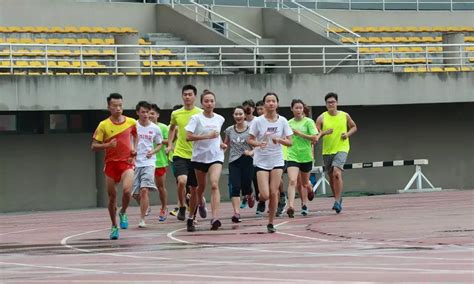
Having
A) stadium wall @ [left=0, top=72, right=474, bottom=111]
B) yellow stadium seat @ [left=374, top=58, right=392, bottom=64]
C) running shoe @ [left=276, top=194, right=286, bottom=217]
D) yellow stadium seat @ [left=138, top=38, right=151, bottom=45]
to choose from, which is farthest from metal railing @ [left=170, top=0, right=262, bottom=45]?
running shoe @ [left=276, top=194, right=286, bottom=217]

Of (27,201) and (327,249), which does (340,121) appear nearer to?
(327,249)

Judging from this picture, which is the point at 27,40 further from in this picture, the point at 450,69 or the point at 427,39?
the point at 427,39

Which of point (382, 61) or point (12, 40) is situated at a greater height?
point (12, 40)

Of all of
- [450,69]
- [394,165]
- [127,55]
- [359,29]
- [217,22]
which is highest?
[217,22]

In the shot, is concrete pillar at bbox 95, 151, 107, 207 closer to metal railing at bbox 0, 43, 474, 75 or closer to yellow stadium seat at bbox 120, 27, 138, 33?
metal railing at bbox 0, 43, 474, 75

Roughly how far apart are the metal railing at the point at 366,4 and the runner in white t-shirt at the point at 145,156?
842 inches

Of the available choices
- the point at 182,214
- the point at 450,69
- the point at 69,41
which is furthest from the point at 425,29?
the point at 182,214

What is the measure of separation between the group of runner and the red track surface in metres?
0.52

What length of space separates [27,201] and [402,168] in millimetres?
11266

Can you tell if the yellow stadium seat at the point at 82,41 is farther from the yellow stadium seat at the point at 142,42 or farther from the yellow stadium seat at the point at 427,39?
the yellow stadium seat at the point at 427,39

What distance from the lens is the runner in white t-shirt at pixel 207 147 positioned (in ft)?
63.1

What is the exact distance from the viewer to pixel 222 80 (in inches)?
1330

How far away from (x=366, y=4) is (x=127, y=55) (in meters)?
13.7

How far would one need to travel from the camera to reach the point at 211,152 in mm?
19391
